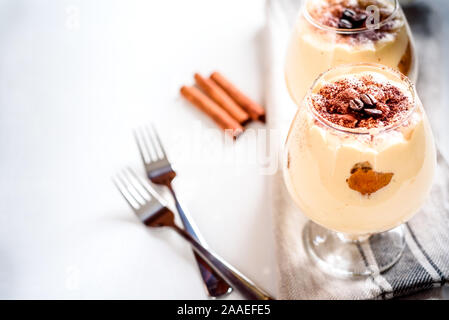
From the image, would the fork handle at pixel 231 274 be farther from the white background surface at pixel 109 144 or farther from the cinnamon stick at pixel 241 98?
the cinnamon stick at pixel 241 98

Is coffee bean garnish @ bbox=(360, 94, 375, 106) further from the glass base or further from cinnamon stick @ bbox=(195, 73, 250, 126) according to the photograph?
cinnamon stick @ bbox=(195, 73, 250, 126)

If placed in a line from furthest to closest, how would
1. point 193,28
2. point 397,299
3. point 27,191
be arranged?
point 193,28, point 27,191, point 397,299

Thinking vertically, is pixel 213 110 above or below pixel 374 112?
below

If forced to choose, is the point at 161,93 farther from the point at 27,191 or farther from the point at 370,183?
the point at 370,183

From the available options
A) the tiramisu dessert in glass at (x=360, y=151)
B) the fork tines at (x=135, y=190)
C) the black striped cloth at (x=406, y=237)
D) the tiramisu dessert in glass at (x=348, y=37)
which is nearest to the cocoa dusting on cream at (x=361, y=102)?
the tiramisu dessert in glass at (x=360, y=151)

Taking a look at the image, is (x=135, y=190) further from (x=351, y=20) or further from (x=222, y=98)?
(x=351, y=20)

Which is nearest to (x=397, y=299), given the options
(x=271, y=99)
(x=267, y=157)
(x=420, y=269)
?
(x=420, y=269)

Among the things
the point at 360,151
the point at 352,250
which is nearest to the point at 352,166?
the point at 360,151
